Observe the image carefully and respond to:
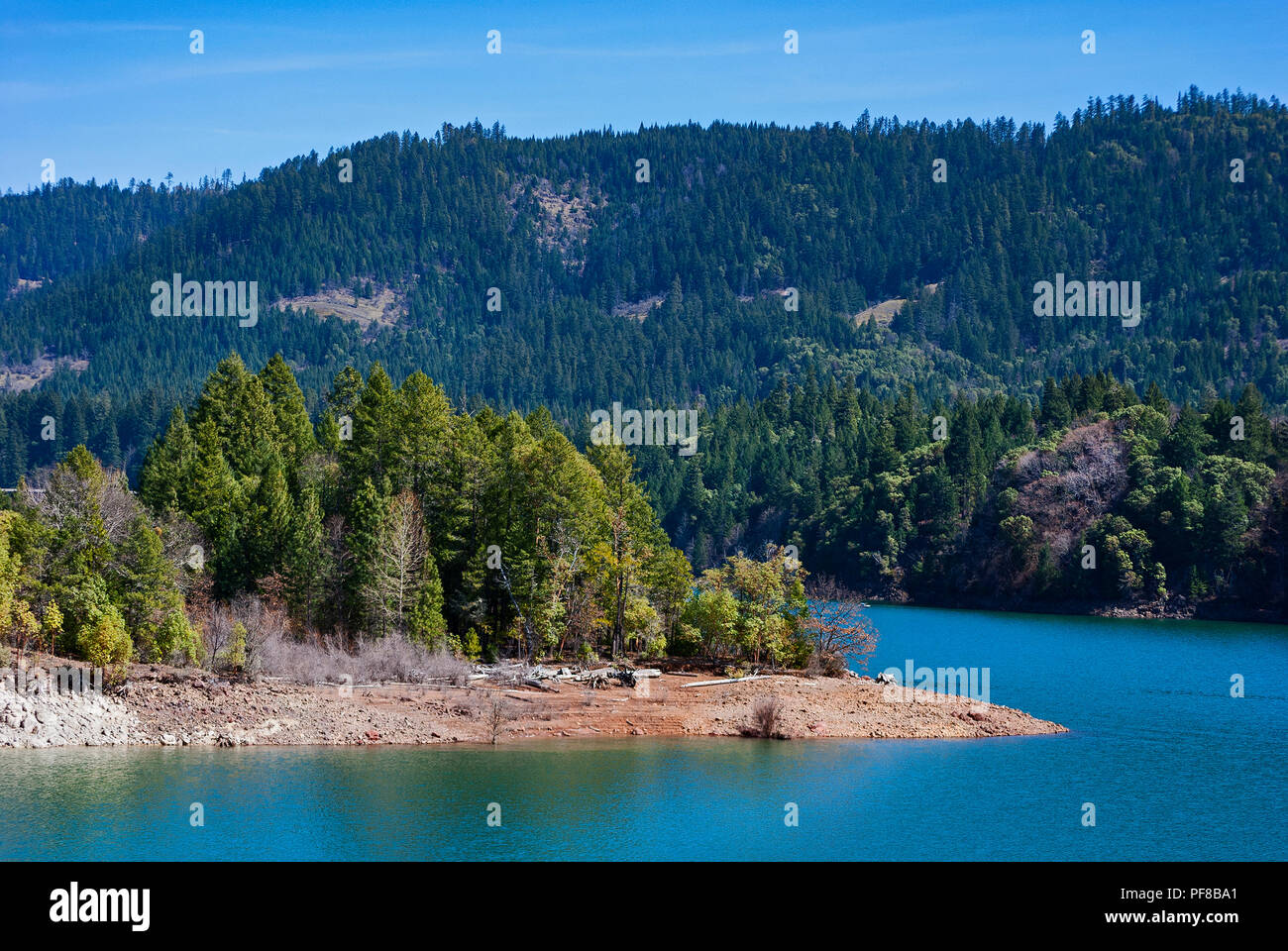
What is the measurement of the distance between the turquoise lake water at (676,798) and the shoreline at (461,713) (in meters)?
1.32

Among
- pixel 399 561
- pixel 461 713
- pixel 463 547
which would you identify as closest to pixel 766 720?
pixel 461 713

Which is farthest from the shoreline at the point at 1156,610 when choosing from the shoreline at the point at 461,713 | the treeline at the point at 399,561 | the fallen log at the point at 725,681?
the fallen log at the point at 725,681

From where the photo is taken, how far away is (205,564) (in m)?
72.5

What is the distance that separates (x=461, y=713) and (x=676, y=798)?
1365cm

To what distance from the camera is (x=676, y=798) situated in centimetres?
4906

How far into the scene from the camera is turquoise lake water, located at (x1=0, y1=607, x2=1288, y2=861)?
4338 centimetres

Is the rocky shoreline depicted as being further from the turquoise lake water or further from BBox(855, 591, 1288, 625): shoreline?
BBox(855, 591, 1288, 625): shoreline

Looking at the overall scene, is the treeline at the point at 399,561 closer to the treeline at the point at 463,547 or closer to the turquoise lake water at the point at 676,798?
the treeline at the point at 463,547

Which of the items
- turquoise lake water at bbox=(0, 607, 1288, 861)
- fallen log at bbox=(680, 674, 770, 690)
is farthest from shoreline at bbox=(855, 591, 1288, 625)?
fallen log at bbox=(680, 674, 770, 690)

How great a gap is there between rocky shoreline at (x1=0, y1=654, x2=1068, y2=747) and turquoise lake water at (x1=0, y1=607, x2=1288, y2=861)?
1337mm

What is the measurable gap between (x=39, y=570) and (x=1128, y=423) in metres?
107

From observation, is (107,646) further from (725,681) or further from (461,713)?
(725,681)
